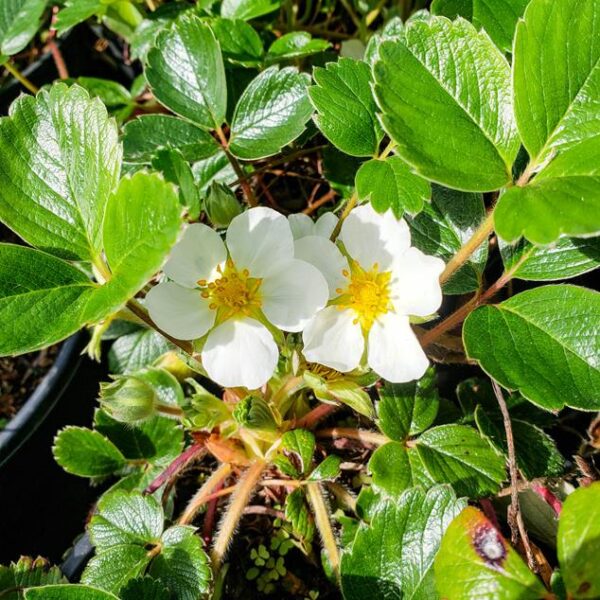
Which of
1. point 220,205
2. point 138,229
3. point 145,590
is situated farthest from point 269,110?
point 145,590

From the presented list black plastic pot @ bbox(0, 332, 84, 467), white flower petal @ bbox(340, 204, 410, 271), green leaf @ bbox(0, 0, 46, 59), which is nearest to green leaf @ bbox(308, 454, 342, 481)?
white flower petal @ bbox(340, 204, 410, 271)

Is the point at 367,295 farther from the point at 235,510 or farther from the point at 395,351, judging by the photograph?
the point at 235,510

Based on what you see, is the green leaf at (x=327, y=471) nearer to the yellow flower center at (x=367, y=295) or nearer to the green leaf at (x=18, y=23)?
Result: the yellow flower center at (x=367, y=295)

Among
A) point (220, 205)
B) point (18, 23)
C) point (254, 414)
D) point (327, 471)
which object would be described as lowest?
point (327, 471)

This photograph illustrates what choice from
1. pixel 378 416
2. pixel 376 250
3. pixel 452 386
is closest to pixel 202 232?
pixel 376 250

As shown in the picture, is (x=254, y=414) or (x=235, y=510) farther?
(x=235, y=510)
